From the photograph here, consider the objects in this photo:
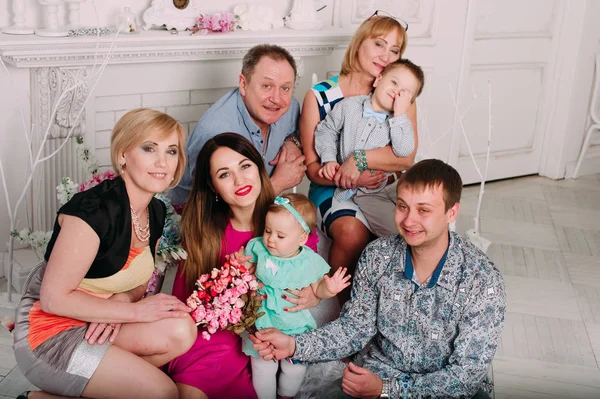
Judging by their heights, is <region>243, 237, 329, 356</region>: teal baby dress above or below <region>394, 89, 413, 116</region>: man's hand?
below

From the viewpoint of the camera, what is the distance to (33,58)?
Result: 10.3 feet

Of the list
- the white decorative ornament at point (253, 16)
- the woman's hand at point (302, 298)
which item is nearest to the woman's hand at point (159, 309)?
the woman's hand at point (302, 298)

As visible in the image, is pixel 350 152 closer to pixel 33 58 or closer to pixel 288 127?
pixel 288 127

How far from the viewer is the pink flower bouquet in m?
2.42

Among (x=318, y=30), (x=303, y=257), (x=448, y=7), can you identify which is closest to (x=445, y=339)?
(x=303, y=257)

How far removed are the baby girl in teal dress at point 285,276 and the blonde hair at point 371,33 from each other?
0.82m

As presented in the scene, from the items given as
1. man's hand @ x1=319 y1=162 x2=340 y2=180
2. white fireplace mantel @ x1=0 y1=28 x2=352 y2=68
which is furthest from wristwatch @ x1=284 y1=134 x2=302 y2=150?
white fireplace mantel @ x1=0 y1=28 x2=352 y2=68

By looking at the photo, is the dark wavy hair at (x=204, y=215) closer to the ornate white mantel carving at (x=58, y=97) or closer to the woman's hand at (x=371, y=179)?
the woman's hand at (x=371, y=179)

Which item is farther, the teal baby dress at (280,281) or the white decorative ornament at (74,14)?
the white decorative ornament at (74,14)

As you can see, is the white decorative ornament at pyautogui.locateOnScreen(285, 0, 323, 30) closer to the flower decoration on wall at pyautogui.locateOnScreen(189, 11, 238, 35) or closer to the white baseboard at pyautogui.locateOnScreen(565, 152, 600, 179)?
the flower decoration on wall at pyautogui.locateOnScreen(189, 11, 238, 35)

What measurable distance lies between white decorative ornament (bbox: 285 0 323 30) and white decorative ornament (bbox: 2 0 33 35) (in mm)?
1336

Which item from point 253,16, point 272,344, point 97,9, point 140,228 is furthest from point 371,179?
point 97,9

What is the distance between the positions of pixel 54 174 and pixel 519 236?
8.52ft

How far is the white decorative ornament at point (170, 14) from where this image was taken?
11.6 ft
